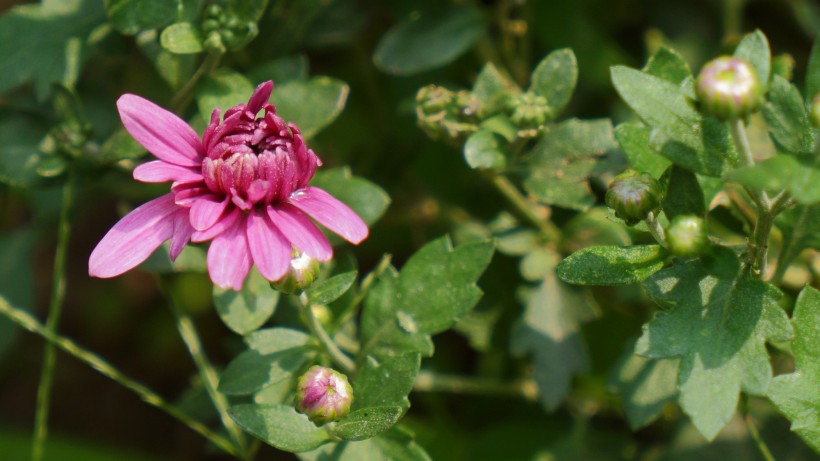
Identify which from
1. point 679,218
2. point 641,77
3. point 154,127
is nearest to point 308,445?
point 154,127

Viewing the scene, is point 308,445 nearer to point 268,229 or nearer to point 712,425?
point 268,229

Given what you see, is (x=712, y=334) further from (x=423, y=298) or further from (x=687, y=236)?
(x=423, y=298)

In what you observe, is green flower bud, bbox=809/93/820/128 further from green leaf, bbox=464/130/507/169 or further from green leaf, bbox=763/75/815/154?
green leaf, bbox=464/130/507/169

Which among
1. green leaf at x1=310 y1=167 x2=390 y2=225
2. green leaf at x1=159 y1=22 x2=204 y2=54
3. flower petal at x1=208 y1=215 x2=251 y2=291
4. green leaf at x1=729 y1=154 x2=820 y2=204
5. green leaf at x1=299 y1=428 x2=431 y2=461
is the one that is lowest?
green leaf at x1=299 y1=428 x2=431 y2=461

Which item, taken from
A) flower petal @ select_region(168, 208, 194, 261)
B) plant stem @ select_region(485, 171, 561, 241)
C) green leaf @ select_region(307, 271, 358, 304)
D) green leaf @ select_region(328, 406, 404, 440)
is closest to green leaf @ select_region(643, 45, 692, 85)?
plant stem @ select_region(485, 171, 561, 241)

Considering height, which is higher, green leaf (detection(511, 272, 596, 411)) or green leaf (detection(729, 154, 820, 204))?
green leaf (detection(729, 154, 820, 204))

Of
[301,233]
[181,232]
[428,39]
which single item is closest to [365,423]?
[301,233]
